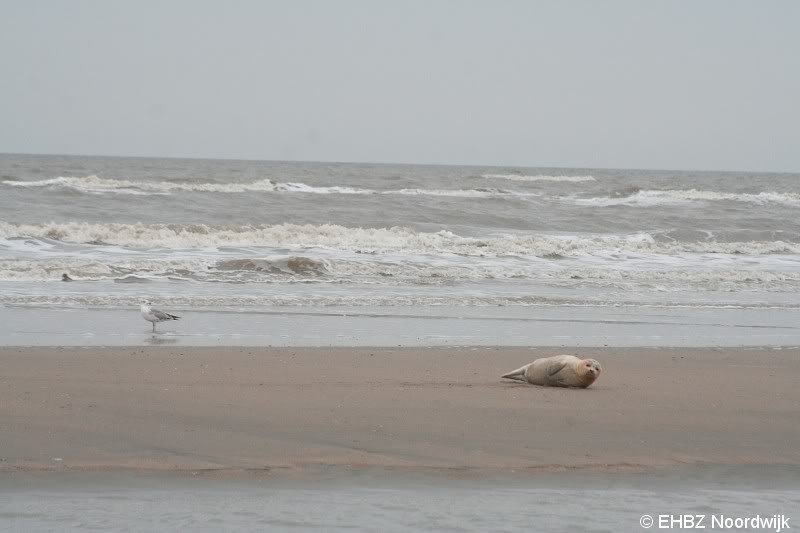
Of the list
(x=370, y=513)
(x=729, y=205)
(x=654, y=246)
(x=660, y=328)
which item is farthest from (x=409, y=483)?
(x=729, y=205)

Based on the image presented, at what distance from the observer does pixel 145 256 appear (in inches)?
667

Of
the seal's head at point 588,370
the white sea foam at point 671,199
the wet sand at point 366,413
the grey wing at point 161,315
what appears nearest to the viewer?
the wet sand at point 366,413

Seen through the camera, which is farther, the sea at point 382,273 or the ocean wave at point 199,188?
the ocean wave at point 199,188

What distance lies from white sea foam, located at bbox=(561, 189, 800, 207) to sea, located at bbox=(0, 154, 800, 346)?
6919 mm

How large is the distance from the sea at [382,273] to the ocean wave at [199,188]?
5.53 ft

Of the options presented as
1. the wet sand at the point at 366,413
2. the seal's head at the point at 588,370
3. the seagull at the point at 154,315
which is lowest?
A: the wet sand at the point at 366,413

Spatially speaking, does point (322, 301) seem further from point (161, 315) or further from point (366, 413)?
point (366, 413)

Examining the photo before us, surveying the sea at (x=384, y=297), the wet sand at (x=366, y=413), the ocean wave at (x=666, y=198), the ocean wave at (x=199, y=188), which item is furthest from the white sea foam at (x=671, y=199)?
the wet sand at (x=366, y=413)

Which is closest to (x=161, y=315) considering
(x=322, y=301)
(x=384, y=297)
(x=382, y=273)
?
(x=322, y=301)

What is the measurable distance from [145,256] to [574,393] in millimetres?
11791

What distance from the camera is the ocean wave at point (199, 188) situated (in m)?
34.3

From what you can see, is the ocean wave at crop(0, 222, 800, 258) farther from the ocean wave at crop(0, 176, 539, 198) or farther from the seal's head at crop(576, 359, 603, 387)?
the ocean wave at crop(0, 176, 539, 198)

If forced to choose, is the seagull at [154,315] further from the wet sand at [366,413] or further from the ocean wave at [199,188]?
the ocean wave at [199,188]

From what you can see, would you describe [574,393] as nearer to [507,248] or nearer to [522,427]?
[522,427]
